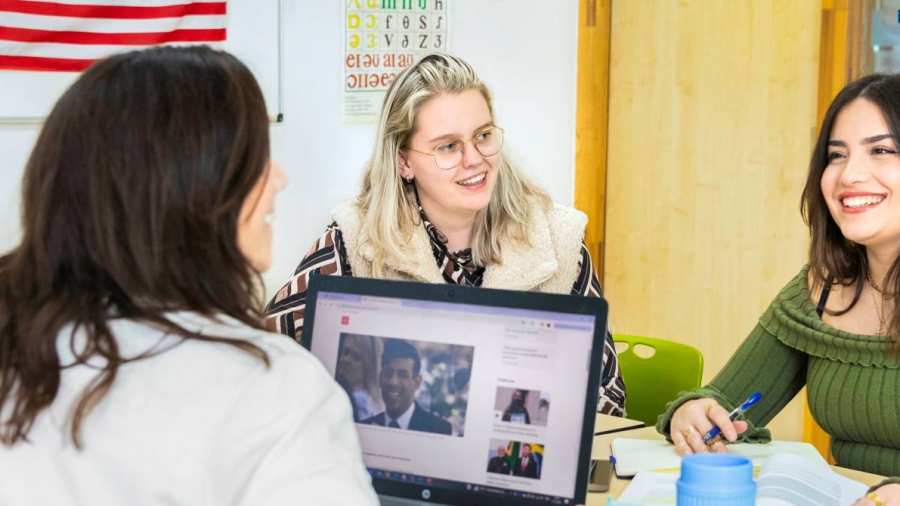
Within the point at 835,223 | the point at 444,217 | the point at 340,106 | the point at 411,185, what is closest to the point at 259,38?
the point at 340,106

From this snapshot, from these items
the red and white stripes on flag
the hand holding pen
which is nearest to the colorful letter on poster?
the red and white stripes on flag

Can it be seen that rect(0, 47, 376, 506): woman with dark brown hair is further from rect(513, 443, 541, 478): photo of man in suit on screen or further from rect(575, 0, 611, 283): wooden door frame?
rect(575, 0, 611, 283): wooden door frame

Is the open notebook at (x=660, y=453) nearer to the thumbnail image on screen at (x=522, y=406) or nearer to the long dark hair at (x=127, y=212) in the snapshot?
the thumbnail image on screen at (x=522, y=406)

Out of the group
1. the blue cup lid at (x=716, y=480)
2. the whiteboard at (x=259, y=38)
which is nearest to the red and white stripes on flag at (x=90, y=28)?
the whiteboard at (x=259, y=38)

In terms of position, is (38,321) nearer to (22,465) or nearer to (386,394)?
(22,465)

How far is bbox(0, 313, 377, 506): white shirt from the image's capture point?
1052 mm

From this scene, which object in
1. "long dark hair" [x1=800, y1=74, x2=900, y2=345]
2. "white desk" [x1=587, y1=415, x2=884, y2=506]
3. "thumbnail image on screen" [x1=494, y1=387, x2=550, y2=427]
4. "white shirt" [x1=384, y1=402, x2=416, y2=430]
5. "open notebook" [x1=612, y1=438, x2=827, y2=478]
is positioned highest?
"long dark hair" [x1=800, y1=74, x2=900, y2=345]

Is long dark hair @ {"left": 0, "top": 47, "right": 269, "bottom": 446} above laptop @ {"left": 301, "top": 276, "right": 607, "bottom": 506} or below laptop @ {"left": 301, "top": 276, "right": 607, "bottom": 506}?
above

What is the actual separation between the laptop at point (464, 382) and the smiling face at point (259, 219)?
0.41 meters

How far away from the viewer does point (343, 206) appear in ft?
8.44

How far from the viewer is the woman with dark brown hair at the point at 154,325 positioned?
1057 mm

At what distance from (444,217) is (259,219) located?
134 cm

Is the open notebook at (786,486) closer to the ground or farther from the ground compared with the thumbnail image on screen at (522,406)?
closer to the ground

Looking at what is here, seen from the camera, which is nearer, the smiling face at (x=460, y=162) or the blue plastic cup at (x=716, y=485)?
the blue plastic cup at (x=716, y=485)
